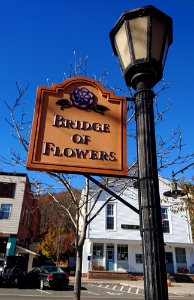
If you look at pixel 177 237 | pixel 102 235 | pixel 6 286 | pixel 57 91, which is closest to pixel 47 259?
pixel 102 235

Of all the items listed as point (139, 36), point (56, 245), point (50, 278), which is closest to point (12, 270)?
point (50, 278)

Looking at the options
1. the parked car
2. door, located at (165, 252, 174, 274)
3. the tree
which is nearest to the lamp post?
the parked car

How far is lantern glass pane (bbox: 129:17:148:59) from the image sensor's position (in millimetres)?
2846

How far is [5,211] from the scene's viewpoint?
29.2m

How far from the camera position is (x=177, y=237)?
3173 centimetres

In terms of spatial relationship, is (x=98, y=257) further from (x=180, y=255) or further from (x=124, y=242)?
(x=180, y=255)

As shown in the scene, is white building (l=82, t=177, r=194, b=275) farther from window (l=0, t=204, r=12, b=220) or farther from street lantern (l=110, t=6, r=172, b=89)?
street lantern (l=110, t=6, r=172, b=89)

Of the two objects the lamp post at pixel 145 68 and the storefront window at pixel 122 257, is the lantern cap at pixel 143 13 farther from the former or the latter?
the storefront window at pixel 122 257

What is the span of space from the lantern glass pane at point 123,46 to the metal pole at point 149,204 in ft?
0.90

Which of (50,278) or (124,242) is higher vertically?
(124,242)

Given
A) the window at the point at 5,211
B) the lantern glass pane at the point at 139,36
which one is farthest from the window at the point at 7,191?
the lantern glass pane at the point at 139,36

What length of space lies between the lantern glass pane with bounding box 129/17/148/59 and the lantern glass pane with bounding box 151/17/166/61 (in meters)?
0.08

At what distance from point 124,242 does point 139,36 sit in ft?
96.5

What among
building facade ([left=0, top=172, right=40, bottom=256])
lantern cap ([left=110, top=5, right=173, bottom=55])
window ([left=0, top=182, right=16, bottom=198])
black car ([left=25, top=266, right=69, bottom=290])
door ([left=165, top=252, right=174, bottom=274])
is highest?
window ([left=0, top=182, right=16, bottom=198])
